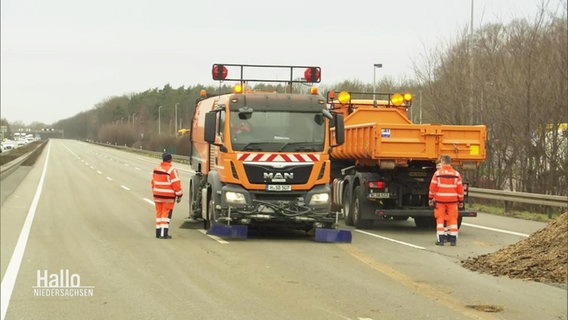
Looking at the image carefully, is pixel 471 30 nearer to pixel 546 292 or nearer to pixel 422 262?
pixel 422 262

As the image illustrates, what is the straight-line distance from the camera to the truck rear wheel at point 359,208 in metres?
15.8

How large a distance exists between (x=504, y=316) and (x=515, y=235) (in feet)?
27.1

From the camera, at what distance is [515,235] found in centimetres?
1518

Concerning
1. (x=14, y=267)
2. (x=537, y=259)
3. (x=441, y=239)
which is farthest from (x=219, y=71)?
(x=537, y=259)

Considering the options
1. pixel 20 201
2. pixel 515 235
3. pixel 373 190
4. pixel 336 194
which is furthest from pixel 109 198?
pixel 515 235

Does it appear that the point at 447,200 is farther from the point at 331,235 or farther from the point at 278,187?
the point at 278,187

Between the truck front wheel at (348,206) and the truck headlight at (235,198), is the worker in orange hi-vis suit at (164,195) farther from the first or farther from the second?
the truck front wheel at (348,206)

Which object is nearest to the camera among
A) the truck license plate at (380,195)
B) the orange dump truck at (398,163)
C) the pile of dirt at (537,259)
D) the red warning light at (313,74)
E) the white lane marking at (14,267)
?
the white lane marking at (14,267)

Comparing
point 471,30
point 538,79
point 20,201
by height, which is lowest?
point 20,201

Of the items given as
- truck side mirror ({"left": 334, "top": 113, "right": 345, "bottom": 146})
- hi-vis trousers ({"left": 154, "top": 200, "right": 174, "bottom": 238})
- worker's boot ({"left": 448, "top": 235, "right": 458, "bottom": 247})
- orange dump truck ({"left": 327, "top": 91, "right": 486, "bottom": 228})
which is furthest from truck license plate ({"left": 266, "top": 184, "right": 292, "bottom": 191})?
worker's boot ({"left": 448, "top": 235, "right": 458, "bottom": 247})

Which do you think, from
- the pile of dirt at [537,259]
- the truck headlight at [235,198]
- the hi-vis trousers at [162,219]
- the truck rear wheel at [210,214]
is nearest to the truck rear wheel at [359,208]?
the truck rear wheel at [210,214]

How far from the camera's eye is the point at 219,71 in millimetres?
15844

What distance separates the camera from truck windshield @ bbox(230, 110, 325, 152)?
1322 centimetres

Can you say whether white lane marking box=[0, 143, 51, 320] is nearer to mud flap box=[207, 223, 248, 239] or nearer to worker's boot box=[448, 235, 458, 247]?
mud flap box=[207, 223, 248, 239]
